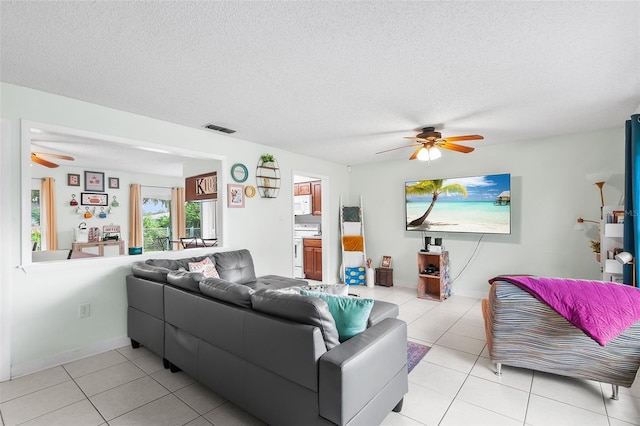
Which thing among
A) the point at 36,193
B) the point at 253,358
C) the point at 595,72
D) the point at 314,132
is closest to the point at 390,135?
the point at 314,132

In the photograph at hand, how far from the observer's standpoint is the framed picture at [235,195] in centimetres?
397

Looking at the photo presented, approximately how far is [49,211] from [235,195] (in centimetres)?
459

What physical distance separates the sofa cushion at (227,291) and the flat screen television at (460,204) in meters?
3.91

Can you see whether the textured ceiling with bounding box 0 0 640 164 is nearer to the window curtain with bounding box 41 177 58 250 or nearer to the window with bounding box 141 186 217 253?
the window curtain with bounding box 41 177 58 250

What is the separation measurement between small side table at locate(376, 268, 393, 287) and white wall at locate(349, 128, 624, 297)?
234 mm

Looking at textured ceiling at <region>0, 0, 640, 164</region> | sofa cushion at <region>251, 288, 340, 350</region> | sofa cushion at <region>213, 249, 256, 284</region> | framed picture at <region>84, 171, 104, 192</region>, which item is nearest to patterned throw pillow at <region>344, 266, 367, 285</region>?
sofa cushion at <region>213, 249, 256, 284</region>

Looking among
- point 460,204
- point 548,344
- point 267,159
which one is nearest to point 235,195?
point 267,159

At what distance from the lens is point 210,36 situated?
70.7 inches

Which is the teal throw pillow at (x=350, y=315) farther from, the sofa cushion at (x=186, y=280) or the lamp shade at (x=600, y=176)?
the lamp shade at (x=600, y=176)

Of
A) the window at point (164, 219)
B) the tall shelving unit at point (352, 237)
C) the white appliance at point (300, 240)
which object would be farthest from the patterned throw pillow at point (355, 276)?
the window at point (164, 219)

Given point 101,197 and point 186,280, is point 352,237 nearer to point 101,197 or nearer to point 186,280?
point 186,280

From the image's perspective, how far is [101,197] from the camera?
6602mm

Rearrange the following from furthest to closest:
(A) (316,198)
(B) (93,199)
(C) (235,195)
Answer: (B) (93,199) → (A) (316,198) → (C) (235,195)

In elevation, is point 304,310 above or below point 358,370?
above
